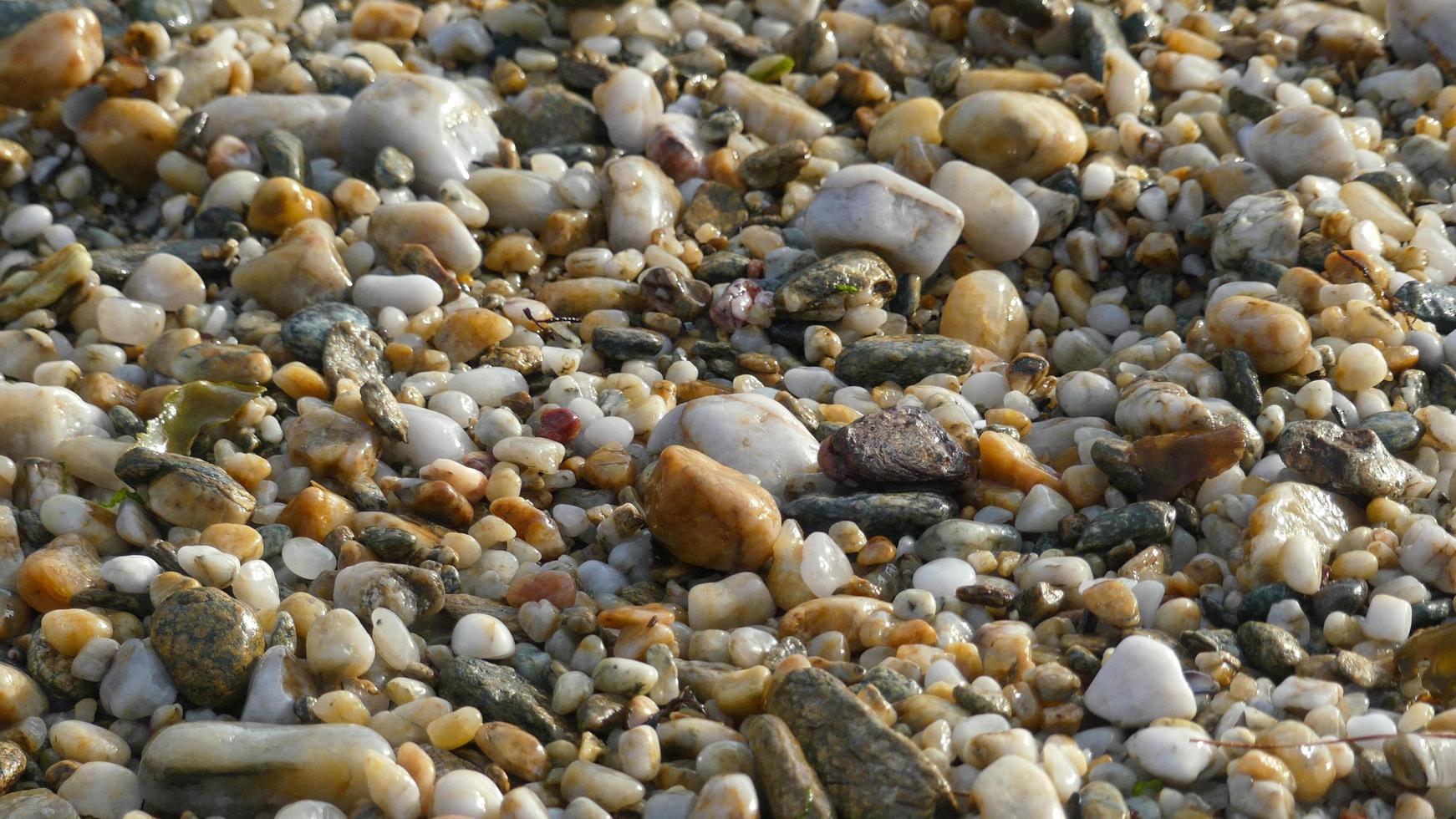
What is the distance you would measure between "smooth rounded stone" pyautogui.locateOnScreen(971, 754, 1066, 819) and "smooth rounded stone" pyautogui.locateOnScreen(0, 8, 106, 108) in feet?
12.4

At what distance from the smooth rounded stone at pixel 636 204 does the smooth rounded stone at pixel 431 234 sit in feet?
1.55

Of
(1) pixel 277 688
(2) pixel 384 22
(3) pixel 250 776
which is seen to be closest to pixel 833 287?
(1) pixel 277 688

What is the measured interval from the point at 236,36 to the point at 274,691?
3.12m

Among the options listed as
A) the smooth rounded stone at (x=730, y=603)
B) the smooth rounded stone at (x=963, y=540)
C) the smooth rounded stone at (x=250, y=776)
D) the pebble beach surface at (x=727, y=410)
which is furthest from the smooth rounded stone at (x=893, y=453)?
the smooth rounded stone at (x=250, y=776)

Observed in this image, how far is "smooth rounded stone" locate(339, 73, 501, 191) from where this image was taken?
4.04 metres

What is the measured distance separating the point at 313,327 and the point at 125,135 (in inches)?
52.2

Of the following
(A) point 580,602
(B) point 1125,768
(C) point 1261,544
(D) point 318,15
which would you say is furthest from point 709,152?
(B) point 1125,768

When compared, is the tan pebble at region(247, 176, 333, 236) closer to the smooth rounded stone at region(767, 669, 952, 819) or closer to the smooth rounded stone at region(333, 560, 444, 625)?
the smooth rounded stone at region(333, 560, 444, 625)

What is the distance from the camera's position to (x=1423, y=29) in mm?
4500

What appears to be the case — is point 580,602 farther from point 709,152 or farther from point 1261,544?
point 709,152

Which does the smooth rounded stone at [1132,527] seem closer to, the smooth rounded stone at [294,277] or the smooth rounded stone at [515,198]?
the smooth rounded stone at [515,198]

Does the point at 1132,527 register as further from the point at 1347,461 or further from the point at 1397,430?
the point at 1397,430

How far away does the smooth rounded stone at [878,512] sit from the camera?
9.20ft

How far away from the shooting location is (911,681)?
7.68 feet
